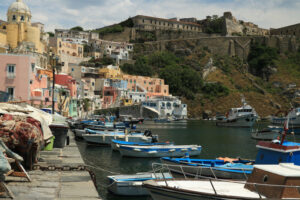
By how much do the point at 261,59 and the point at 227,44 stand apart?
13.1 meters

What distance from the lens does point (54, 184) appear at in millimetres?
9383

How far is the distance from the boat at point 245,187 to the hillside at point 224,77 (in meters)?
84.1

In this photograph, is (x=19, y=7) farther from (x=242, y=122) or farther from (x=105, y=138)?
(x=242, y=122)

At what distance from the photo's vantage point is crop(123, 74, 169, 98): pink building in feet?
288

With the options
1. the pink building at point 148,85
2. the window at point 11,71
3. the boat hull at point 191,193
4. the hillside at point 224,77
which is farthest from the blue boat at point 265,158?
the hillside at point 224,77

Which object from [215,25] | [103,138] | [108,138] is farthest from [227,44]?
[103,138]

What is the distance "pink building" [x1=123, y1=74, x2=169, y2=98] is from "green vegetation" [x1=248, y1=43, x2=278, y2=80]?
3425cm

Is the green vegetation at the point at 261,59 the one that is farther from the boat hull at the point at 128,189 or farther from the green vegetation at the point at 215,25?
the boat hull at the point at 128,189

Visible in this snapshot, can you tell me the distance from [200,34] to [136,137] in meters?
95.5

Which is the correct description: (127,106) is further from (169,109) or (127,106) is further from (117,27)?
(117,27)

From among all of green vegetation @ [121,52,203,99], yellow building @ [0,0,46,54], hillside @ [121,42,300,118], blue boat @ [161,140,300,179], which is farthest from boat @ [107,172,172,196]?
green vegetation @ [121,52,203,99]

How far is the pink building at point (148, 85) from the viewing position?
87.8 m

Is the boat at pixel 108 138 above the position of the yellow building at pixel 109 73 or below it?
below

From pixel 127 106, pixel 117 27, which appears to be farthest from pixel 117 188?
pixel 117 27
